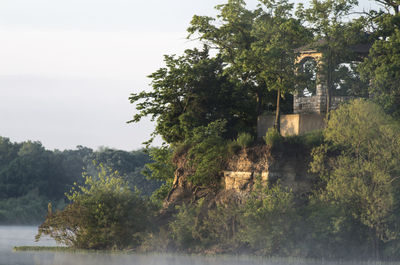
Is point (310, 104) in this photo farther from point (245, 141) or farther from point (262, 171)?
point (262, 171)

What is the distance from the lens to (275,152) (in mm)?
43375

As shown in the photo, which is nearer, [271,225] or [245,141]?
[271,225]

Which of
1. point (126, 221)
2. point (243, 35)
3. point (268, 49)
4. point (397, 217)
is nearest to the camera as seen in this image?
point (397, 217)

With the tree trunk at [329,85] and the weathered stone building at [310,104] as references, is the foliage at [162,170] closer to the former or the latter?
the weathered stone building at [310,104]

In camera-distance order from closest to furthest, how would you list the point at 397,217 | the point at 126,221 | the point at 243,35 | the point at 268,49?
the point at 397,217
the point at 126,221
the point at 268,49
the point at 243,35

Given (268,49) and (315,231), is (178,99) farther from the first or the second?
(315,231)

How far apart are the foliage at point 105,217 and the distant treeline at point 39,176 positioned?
51.7 metres

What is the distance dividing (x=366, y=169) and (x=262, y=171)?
6.53 metres

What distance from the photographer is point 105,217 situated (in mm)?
43000

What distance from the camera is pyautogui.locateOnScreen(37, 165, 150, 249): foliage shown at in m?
43.2

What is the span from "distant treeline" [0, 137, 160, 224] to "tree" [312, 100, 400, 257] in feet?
190

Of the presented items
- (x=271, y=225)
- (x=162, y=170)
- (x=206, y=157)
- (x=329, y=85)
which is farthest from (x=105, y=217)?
(x=329, y=85)

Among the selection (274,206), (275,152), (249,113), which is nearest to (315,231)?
(274,206)

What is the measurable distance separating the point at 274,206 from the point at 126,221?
9007 millimetres
